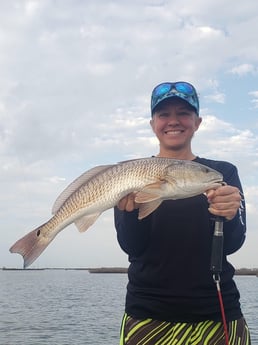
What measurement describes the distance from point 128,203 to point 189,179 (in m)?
0.57

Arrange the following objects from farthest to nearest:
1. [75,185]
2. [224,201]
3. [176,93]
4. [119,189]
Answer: [75,185], [176,93], [119,189], [224,201]

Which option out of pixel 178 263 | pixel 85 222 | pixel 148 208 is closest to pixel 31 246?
pixel 85 222

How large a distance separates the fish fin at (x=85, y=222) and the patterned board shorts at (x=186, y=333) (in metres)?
1.00

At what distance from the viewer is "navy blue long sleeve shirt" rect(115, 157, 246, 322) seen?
409cm

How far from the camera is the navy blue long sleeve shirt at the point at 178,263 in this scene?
13.4 feet

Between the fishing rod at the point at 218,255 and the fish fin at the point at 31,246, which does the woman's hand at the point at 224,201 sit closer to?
the fishing rod at the point at 218,255

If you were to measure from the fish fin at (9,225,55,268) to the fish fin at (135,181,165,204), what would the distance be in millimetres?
961

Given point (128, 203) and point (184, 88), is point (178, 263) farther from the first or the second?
point (184, 88)

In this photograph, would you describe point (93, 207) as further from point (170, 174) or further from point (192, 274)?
point (192, 274)

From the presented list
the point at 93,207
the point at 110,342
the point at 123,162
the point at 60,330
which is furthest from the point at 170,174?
the point at 60,330

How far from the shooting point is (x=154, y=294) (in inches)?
163

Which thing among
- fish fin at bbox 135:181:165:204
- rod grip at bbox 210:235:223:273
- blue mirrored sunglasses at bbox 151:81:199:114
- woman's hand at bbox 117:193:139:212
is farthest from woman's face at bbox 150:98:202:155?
rod grip at bbox 210:235:223:273

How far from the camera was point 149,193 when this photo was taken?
13.8 ft

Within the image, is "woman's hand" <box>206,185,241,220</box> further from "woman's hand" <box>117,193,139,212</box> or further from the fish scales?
"woman's hand" <box>117,193,139,212</box>
